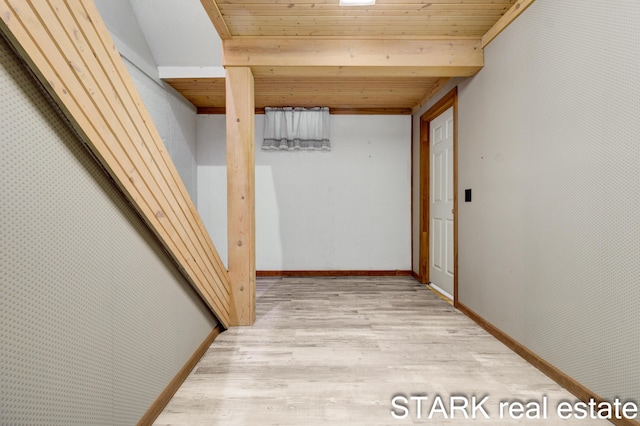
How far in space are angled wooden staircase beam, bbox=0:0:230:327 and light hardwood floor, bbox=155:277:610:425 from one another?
679 millimetres

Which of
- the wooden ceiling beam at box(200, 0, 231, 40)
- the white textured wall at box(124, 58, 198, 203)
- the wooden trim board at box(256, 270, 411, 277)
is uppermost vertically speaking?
the wooden ceiling beam at box(200, 0, 231, 40)

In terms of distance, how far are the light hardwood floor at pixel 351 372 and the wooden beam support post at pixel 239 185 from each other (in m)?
0.31

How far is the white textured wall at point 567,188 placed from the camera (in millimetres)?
1336

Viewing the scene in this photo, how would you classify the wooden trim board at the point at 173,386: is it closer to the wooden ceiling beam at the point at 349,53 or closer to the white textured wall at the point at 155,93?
the wooden ceiling beam at the point at 349,53

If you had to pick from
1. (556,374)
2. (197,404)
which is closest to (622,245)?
(556,374)

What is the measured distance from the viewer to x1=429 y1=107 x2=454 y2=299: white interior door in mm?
3283

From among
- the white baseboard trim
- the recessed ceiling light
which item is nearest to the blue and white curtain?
the recessed ceiling light

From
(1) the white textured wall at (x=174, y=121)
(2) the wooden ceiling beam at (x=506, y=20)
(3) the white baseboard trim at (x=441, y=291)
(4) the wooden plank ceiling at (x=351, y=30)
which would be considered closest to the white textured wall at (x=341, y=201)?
(1) the white textured wall at (x=174, y=121)

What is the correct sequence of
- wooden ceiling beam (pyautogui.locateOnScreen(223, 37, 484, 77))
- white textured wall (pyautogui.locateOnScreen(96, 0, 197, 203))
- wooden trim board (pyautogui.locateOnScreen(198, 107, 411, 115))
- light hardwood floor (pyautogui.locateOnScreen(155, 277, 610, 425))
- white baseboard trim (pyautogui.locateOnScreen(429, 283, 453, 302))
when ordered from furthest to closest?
1. wooden trim board (pyautogui.locateOnScreen(198, 107, 411, 115))
2. white baseboard trim (pyautogui.locateOnScreen(429, 283, 453, 302))
3. white textured wall (pyautogui.locateOnScreen(96, 0, 197, 203))
4. wooden ceiling beam (pyautogui.locateOnScreen(223, 37, 484, 77))
5. light hardwood floor (pyautogui.locateOnScreen(155, 277, 610, 425))

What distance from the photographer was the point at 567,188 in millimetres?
1628

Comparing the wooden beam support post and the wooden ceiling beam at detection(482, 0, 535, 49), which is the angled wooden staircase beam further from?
the wooden ceiling beam at detection(482, 0, 535, 49)

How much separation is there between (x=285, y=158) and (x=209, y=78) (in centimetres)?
133

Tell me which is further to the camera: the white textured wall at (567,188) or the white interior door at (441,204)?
the white interior door at (441,204)

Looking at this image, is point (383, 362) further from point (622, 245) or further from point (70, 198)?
point (70, 198)
